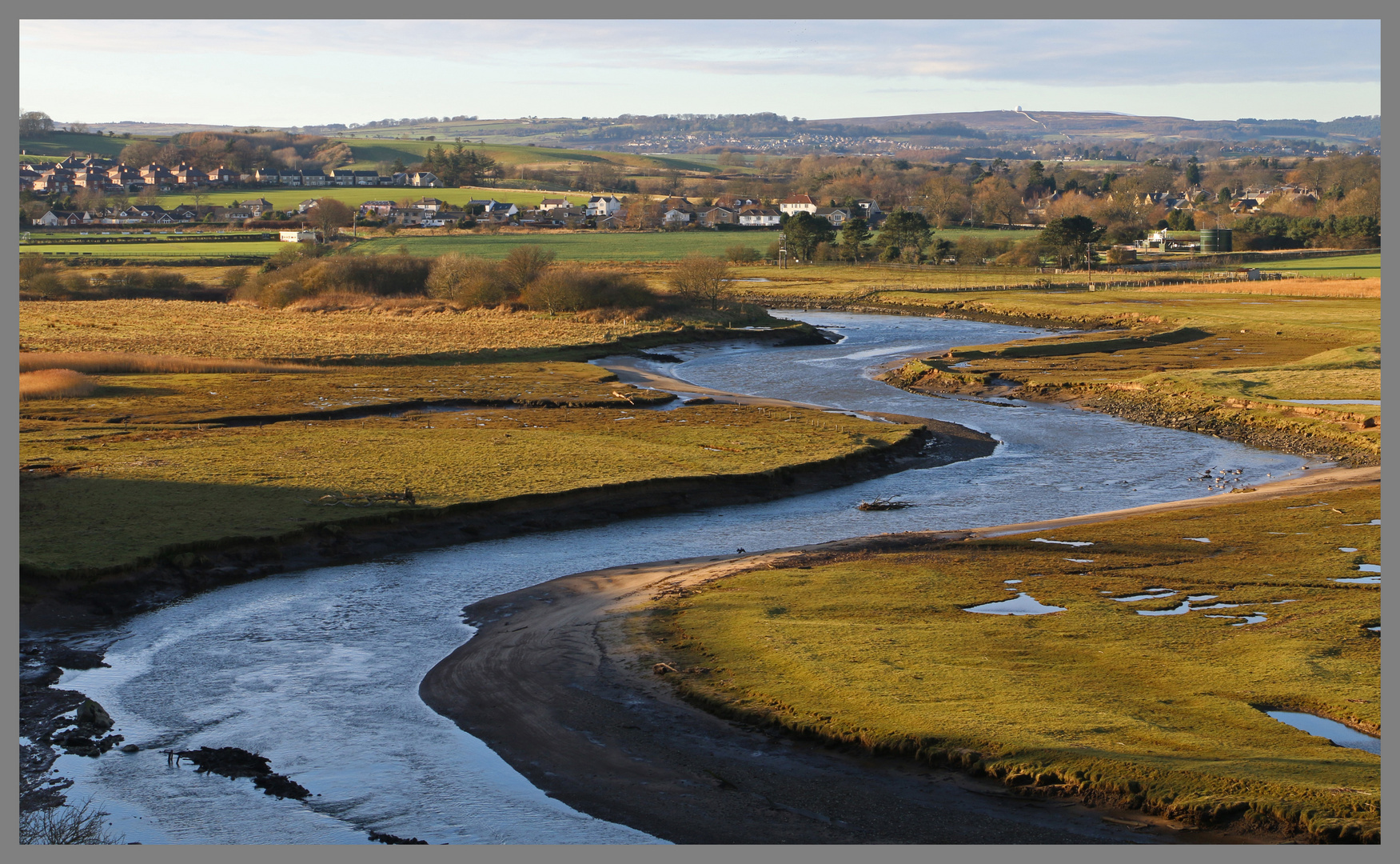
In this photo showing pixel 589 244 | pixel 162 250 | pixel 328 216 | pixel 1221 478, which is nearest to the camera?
pixel 1221 478

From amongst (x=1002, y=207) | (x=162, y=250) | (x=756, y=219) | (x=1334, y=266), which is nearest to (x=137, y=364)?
(x=162, y=250)

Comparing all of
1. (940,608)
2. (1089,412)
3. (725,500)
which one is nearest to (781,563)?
(940,608)

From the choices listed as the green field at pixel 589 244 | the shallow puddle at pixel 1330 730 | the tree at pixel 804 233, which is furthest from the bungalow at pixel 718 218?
the shallow puddle at pixel 1330 730

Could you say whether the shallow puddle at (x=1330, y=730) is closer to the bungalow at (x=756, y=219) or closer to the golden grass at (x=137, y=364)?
the golden grass at (x=137, y=364)

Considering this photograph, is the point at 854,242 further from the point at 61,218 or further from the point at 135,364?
the point at 61,218

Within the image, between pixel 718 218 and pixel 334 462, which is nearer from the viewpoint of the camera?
pixel 334 462

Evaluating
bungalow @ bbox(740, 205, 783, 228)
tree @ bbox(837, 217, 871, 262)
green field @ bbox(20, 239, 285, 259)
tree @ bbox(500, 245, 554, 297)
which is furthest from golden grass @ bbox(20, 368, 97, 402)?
bungalow @ bbox(740, 205, 783, 228)

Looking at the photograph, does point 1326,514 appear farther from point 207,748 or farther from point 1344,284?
point 1344,284
